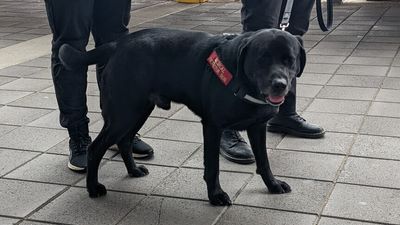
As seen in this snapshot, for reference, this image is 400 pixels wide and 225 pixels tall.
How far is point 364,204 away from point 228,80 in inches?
37.7

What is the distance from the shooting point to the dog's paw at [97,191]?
3.27 metres

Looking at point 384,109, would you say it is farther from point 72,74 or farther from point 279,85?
point 72,74

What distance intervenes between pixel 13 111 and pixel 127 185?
1.84 metres

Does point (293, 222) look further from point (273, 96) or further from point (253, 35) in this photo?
point (253, 35)

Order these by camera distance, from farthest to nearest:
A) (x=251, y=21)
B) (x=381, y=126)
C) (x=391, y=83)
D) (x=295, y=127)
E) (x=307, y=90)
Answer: (x=391, y=83)
(x=307, y=90)
(x=381, y=126)
(x=295, y=127)
(x=251, y=21)

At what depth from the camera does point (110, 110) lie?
3158mm

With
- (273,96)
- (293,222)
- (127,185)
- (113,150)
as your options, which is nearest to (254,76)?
(273,96)

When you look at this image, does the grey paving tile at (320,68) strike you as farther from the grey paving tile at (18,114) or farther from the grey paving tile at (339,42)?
the grey paving tile at (18,114)

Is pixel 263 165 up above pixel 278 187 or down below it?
above

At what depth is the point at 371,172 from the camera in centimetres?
349

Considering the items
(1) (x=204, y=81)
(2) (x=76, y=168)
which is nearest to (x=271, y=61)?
(1) (x=204, y=81)

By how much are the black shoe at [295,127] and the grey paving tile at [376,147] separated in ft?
Answer: 0.90

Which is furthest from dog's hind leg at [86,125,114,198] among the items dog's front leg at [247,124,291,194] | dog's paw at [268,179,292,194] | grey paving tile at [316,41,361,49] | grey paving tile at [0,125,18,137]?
grey paving tile at [316,41,361,49]

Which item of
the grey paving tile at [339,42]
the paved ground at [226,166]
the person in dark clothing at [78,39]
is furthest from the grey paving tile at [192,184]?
the grey paving tile at [339,42]
